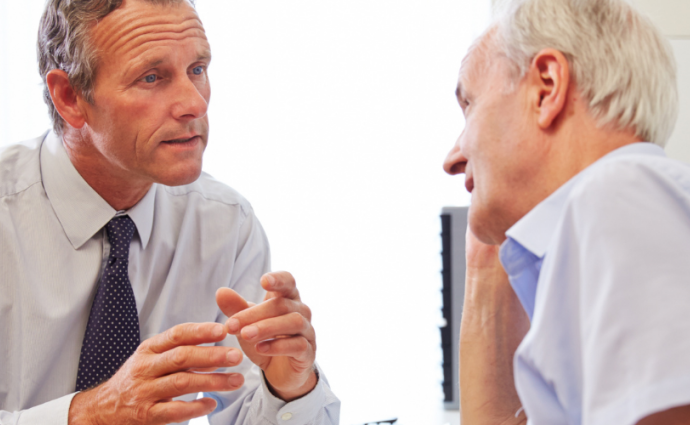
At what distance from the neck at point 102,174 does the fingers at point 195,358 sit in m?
0.51

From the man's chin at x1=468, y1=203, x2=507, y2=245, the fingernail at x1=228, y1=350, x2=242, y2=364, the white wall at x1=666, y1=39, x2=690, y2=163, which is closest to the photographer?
the man's chin at x1=468, y1=203, x2=507, y2=245


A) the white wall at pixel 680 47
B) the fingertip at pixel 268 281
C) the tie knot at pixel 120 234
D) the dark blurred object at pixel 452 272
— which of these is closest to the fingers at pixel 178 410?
the fingertip at pixel 268 281

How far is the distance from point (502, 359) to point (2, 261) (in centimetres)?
106

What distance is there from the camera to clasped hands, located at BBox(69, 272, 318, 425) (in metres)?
0.95

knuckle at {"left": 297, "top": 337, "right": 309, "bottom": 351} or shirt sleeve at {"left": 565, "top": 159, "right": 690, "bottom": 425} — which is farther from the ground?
shirt sleeve at {"left": 565, "top": 159, "right": 690, "bottom": 425}

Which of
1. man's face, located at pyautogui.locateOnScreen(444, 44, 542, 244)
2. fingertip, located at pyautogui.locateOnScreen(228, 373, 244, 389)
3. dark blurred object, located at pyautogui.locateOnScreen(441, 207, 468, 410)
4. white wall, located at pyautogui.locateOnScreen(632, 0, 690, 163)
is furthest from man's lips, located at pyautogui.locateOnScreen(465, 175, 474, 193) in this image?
white wall, located at pyautogui.locateOnScreen(632, 0, 690, 163)

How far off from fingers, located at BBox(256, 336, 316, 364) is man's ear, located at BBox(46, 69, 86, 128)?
70 centimetres

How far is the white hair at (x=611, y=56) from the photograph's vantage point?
2.34 feet

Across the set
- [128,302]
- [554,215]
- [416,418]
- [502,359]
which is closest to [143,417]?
[128,302]

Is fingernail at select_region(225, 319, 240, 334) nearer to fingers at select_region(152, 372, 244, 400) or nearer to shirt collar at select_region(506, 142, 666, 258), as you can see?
fingers at select_region(152, 372, 244, 400)

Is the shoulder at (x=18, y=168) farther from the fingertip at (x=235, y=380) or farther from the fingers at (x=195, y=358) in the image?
the fingertip at (x=235, y=380)

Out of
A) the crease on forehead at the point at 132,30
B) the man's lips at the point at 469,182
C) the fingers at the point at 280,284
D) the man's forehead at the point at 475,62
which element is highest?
the crease on forehead at the point at 132,30

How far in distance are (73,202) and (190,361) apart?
1.81 ft

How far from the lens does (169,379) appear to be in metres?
0.95
